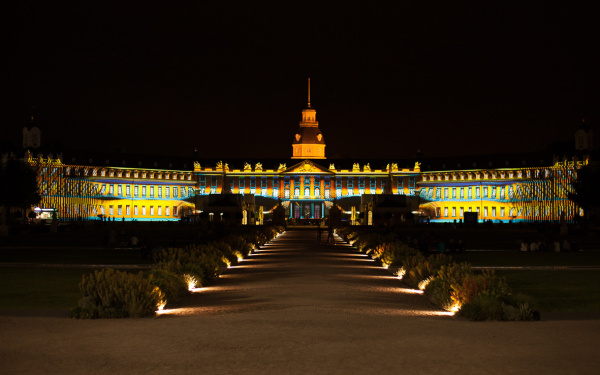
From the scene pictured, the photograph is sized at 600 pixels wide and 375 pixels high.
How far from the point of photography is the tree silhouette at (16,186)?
103312mm

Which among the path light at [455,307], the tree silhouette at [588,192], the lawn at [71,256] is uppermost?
the tree silhouette at [588,192]

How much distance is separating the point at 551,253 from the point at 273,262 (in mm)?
18370

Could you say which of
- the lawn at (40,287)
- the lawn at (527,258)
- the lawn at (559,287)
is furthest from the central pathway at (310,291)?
the lawn at (527,258)

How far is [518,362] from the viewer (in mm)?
14266

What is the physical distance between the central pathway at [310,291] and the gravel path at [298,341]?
0.31 feet

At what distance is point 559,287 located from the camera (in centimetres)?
2822

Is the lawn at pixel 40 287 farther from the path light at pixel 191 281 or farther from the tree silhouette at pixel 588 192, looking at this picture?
the tree silhouette at pixel 588 192

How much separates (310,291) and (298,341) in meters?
9.88

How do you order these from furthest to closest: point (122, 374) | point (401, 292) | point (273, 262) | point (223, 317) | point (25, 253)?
point (25, 253)
point (273, 262)
point (401, 292)
point (223, 317)
point (122, 374)

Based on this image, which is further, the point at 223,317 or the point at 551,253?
the point at 551,253

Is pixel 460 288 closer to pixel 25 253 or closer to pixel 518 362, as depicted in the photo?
pixel 518 362

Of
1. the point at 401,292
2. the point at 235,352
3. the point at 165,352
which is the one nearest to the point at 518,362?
the point at 235,352

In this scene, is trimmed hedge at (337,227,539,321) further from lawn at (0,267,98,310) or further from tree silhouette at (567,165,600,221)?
tree silhouette at (567,165,600,221)

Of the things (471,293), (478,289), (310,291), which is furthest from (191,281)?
(478,289)
